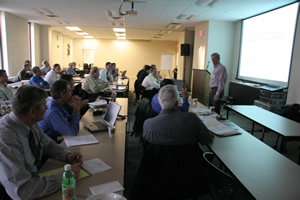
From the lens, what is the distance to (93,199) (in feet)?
3.83

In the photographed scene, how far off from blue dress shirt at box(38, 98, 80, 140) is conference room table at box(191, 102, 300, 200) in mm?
1484

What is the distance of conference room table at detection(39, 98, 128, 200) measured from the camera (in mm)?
1426

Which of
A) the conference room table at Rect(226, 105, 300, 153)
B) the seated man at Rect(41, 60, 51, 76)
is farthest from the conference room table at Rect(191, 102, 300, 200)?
the seated man at Rect(41, 60, 51, 76)

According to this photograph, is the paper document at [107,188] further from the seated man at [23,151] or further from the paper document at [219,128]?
the paper document at [219,128]

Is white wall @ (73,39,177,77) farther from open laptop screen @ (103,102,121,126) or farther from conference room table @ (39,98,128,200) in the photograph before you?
conference room table @ (39,98,128,200)

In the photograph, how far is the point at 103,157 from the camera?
6.01 feet

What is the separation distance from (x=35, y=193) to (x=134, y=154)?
8.37 ft

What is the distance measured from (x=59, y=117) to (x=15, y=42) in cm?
820

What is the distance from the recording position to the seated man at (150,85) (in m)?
6.44

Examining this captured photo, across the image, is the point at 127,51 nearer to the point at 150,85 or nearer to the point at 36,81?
the point at 150,85

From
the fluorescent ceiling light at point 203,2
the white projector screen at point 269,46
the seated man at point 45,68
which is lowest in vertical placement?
the seated man at point 45,68

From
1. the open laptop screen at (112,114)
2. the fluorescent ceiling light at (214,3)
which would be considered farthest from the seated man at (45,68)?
the open laptop screen at (112,114)

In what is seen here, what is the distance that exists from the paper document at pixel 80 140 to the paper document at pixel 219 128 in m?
1.40

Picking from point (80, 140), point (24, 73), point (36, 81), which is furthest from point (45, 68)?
point (80, 140)
